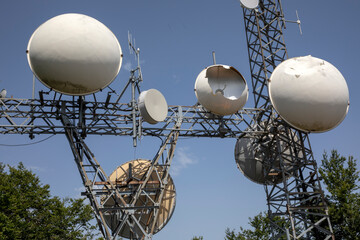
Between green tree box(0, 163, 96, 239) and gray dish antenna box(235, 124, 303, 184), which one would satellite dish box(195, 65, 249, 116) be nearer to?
gray dish antenna box(235, 124, 303, 184)

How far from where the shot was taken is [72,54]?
14781mm

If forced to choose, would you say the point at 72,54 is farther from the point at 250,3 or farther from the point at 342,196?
the point at 342,196

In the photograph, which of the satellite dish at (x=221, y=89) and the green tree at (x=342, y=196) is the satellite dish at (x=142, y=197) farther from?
the green tree at (x=342, y=196)

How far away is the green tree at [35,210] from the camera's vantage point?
2995 centimetres

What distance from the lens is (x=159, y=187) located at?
1831 cm

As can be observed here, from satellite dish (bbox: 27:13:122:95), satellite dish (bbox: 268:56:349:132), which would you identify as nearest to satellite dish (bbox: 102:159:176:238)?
satellite dish (bbox: 27:13:122:95)

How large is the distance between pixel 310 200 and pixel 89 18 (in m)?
14.9

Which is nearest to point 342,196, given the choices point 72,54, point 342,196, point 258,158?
point 342,196

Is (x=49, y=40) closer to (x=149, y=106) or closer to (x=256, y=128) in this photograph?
(x=149, y=106)

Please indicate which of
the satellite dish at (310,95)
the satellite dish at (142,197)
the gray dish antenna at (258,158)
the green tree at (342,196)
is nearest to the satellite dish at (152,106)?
the satellite dish at (142,197)

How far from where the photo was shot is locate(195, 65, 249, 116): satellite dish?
18844 mm

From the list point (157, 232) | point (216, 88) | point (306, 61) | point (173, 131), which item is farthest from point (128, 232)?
point (306, 61)

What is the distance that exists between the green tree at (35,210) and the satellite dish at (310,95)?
23.2 meters

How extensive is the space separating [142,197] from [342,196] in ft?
51.4
